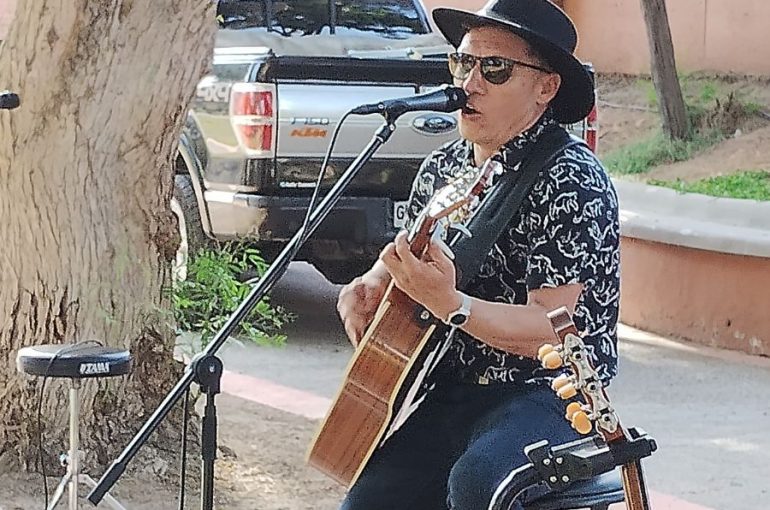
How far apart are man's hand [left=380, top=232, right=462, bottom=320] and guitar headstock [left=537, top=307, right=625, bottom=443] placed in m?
0.75

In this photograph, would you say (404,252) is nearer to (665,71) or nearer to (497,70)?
(497,70)

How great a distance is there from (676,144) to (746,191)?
1.83m

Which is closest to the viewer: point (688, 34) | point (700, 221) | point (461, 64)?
point (461, 64)

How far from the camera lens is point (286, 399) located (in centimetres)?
623

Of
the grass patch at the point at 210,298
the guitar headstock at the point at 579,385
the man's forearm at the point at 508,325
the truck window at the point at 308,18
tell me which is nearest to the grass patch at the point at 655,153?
the truck window at the point at 308,18

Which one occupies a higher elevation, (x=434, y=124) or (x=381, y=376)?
(x=381, y=376)

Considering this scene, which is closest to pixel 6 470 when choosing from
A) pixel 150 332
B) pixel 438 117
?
pixel 150 332

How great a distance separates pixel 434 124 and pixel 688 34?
5673mm

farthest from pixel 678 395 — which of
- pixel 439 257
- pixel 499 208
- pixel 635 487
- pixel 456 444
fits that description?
pixel 635 487

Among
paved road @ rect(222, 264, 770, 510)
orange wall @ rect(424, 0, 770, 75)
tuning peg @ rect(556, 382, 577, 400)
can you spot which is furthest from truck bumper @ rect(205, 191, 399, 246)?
orange wall @ rect(424, 0, 770, 75)

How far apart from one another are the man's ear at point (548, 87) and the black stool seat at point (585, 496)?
2.82ft

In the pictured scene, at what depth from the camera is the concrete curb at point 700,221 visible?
23.6 feet

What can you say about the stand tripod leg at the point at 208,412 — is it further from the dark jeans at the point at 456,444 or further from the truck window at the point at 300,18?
the truck window at the point at 300,18

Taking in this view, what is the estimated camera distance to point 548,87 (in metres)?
3.30
